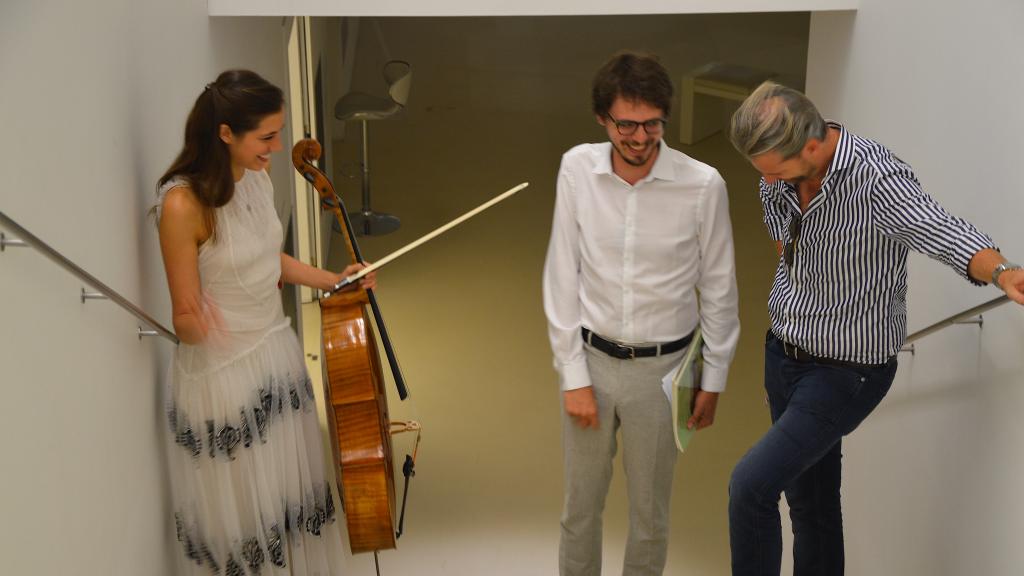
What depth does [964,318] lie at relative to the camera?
259 cm

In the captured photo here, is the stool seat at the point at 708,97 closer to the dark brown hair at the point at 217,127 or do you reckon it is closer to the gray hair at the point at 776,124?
the gray hair at the point at 776,124

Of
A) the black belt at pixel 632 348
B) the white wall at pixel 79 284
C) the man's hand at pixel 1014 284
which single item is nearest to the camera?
the white wall at pixel 79 284

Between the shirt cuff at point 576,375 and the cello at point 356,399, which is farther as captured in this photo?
the cello at point 356,399

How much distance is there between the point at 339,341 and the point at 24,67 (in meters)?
1.16

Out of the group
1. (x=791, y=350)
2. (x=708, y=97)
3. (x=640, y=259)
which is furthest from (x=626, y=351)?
(x=708, y=97)

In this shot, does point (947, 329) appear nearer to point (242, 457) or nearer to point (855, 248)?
point (855, 248)

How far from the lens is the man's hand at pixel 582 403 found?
115 inches

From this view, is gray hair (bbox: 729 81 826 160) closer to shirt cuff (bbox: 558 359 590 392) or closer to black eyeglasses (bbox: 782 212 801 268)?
black eyeglasses (bbox: 782 212 801 268)

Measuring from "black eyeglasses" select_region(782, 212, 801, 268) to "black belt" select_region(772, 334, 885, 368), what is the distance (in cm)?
20

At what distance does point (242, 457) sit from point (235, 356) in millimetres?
267

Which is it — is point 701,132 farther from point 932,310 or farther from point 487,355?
point 932,310

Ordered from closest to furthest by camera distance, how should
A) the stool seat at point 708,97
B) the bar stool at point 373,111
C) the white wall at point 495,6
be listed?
the white wall at point 495,6 < the bar stool at point 373,111 < the stool seat at point 708,97

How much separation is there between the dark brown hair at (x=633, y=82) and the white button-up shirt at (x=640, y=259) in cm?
16

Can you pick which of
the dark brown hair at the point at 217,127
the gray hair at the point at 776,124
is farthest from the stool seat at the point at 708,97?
the dark brown hair at the point at 217,127
